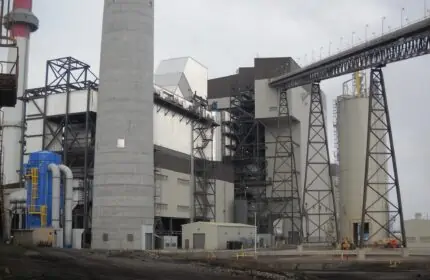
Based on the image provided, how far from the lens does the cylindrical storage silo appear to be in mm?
67375

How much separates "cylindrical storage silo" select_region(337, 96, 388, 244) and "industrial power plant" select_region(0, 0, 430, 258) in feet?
0.50

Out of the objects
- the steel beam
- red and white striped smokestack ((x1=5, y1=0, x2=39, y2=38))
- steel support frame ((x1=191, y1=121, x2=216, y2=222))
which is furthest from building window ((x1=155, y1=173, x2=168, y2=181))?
red and white striped smokestack ((x1=5, y1=0, x2=39, y2=38))

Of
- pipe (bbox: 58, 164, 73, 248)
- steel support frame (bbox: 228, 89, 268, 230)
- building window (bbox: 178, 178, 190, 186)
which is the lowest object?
pipe (bbox: 58, 164, 73, 248)

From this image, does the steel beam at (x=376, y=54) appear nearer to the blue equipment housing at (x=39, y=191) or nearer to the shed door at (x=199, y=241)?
the shed door at (x=199, y=241)

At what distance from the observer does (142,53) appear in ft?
174

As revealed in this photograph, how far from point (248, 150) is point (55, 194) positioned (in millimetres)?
39055

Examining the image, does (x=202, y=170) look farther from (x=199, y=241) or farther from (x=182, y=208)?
(x=199, y=241)

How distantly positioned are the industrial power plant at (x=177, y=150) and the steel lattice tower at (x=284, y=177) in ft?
0.71

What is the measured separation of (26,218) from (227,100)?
4295 centimetres

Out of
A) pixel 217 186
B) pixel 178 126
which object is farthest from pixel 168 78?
pixel 217 186

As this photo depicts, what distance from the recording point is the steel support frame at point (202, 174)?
74250mm

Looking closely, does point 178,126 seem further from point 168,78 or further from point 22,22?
point 22,22

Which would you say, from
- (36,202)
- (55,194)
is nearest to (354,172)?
(55,194)

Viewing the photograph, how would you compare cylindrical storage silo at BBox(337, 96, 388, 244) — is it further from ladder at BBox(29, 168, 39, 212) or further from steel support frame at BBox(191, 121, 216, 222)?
ladder at BBox(29, 168, 39, 212)
